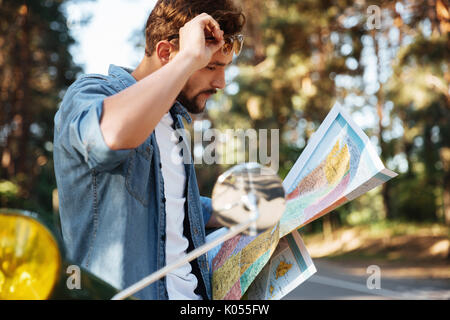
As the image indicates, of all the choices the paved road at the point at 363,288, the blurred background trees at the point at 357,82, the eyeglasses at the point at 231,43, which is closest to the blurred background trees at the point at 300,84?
the blurred background trees at the point at 357,82

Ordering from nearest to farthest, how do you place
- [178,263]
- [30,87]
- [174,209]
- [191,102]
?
[178,263]
[174,209]
[191,102]
[30,87]

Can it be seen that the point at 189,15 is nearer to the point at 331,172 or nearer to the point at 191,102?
the point at 191,102

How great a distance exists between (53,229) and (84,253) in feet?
1.81

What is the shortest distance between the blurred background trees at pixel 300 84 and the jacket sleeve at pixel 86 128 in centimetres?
1194

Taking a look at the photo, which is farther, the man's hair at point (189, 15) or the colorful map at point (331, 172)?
the man's hair at point (189, 15)

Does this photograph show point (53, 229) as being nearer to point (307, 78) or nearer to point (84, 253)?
point (84, 253)

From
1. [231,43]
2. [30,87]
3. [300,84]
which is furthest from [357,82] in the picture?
[231,43]

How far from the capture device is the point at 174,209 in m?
1.59

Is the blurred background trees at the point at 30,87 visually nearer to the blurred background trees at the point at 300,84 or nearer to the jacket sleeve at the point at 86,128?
the blurred background trees at the point at 300,84

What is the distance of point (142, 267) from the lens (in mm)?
1379

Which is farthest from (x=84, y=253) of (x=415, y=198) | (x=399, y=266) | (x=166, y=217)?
(x=415, y=198)

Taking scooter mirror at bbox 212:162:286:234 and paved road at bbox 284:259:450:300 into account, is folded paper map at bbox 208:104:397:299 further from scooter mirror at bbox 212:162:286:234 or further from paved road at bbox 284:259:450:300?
paved road at bbox 284:259:450:300

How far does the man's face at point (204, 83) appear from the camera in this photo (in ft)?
5.27

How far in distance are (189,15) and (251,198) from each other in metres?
0.87
